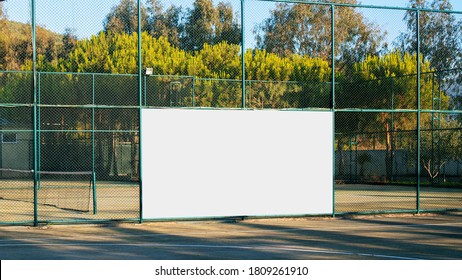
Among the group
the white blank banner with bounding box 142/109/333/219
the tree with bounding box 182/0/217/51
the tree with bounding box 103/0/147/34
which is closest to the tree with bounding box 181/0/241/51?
the tree with bounding box 182/0/217/51

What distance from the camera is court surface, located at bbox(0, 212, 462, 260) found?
10.8 metres

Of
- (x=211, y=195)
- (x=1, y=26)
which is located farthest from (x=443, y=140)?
(x=1, y=26)

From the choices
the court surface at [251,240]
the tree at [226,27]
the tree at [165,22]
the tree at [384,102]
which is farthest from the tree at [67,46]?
the court surface at [251,240]

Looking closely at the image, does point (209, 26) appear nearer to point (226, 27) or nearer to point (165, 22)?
point (226, 27)

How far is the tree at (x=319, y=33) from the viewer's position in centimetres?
4622

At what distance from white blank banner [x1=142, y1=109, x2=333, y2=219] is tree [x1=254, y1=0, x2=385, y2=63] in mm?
29066

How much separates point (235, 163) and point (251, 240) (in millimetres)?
3237

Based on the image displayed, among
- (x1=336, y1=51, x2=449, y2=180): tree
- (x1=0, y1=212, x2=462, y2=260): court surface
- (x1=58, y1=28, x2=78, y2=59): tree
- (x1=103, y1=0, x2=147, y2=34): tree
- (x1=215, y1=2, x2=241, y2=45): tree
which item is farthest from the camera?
(x1=103, y1=0, x2=147, y2=34): tree

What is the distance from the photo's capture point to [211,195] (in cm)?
1533

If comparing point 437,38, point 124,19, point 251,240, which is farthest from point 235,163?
point 437,38

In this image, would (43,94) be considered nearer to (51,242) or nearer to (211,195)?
(211,195)

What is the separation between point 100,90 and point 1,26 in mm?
4732

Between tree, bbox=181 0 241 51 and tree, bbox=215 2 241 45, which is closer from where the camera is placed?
tree, bbox=181 0 241 51

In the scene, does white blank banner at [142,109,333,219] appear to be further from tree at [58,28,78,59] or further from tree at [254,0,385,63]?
tree at [254,0,385,63]
